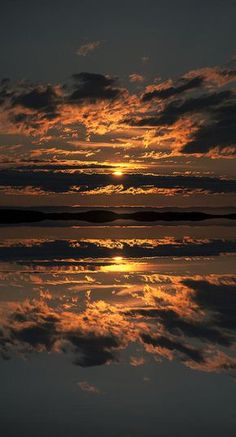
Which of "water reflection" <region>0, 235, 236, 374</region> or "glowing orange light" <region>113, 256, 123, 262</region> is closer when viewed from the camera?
"water reflection" <region>0, 235, 236, 374</region>

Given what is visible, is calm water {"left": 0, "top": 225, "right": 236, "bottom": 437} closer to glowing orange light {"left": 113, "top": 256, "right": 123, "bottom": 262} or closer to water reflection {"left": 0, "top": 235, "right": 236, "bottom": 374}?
water reflection {"left": 0, "top": 235, "right": 236, "bottom": 374}

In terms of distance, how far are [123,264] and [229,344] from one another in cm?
1065

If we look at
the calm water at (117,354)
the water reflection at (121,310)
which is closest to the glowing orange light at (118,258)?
the water reflection at (121,310)

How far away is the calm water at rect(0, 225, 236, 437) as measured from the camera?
7672mm

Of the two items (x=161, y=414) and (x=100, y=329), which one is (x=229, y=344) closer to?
(x=100, y=329)

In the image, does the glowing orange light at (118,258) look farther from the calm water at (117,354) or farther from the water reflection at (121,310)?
the calm water at (117,354)

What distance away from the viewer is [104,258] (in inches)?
922

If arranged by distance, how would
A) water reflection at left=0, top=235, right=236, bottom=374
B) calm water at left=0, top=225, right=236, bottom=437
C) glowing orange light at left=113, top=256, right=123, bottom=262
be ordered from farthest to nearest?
glowing orange light at left=113, top=256, right=123, bottom=262 → water reflection at left=0, top=235, right=236, bottom=374 → calm water at left=0, top=225, right=236, bottom=437

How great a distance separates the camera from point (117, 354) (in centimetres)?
1007

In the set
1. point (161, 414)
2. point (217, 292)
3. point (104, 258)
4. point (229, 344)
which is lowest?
point (161, 414)

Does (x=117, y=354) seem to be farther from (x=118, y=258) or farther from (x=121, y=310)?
(x=118, y=258)

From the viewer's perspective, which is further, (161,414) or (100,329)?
(100,329)

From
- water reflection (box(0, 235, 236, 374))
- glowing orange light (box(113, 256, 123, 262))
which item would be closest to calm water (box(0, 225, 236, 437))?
water reflection (box(0, 235, 236, 374))

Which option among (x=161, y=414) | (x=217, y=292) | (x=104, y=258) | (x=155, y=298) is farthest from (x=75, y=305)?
(x=104, y=258)
